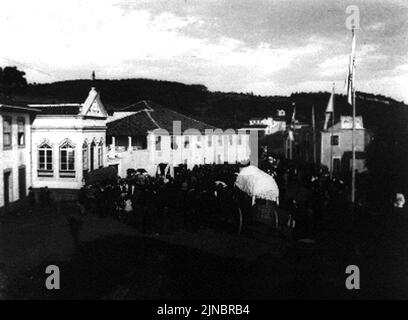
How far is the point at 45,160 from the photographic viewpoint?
23.0 m

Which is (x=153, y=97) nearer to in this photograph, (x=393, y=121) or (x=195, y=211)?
(x=393, y=121)

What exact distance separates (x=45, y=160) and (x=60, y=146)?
107 cm

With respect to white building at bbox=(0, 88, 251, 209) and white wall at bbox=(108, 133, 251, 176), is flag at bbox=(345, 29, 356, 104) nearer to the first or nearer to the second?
white building at bbox=(0, 88, 251, 209)

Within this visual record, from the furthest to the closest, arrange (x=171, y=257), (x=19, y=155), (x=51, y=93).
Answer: (x=51, y=93) < (x=19, y=155) < (x=171, y=257)

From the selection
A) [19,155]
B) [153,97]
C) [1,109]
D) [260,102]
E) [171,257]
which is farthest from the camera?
[260,102]

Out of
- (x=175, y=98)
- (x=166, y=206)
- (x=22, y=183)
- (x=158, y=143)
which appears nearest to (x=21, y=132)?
(x=22, y=183)

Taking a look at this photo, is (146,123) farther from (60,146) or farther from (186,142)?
(60,146)

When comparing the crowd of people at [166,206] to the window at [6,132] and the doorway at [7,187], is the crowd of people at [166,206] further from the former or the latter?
the window at [6,132]

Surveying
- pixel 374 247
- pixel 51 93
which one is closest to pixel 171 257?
pixel 374 247

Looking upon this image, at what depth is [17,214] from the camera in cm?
1964

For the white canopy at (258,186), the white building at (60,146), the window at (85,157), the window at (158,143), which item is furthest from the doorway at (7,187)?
the window at (158,143)

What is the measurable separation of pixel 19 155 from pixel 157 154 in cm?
1192

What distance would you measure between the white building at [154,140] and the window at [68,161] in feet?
15.8
